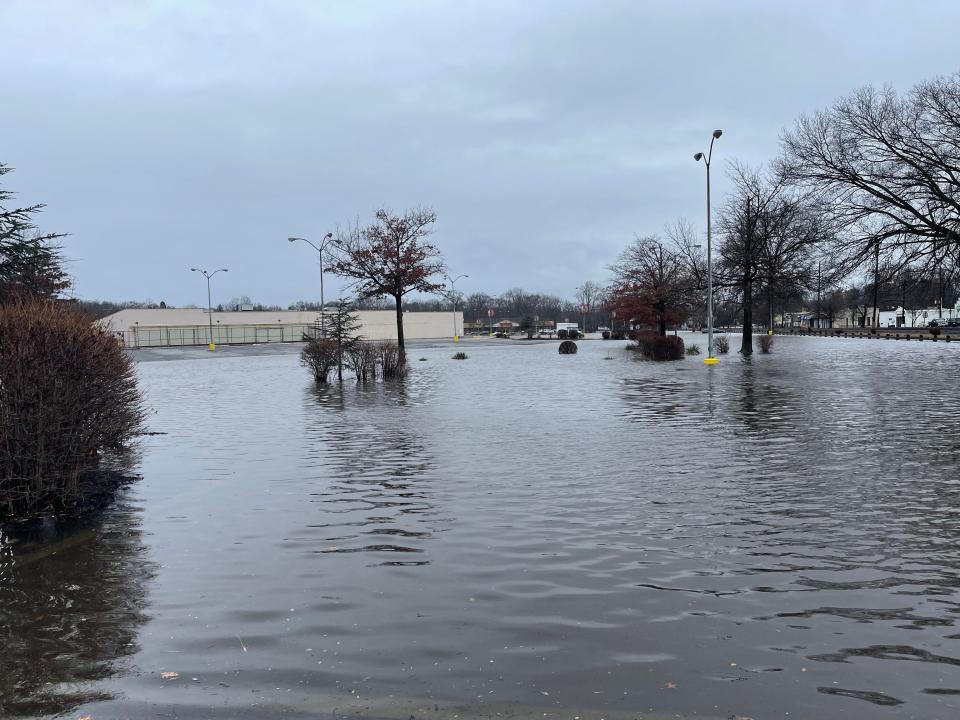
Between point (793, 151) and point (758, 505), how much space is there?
3073 centimetres

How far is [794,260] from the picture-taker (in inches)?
1607

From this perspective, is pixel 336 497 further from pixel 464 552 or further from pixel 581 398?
pixel 581 398

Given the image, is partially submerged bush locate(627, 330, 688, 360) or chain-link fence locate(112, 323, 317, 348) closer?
partially submerged bush locate(627, 330, 688, 360)

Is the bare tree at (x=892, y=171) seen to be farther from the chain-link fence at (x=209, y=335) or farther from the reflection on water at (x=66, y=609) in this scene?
the chain-link fence at (x=209, y=335)

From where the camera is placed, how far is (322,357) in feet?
83.3

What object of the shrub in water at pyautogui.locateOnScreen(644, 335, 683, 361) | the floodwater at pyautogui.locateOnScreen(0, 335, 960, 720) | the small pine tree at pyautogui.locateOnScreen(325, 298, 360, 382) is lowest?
the floodwater at pyautogui.locateOnScreen(0, 335, 960, 720)

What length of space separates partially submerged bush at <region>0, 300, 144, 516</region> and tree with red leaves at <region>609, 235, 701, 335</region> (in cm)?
4103

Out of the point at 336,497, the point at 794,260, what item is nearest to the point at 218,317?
the point at 794,260

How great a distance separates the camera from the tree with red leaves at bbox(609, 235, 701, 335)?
47.1 m

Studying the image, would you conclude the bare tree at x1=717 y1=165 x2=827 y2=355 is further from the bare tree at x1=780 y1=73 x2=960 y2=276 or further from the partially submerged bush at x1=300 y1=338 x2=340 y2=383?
the partially submerged bush at x1=300 y1=338 x2=340 y2=383

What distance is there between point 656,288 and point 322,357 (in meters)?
28.3

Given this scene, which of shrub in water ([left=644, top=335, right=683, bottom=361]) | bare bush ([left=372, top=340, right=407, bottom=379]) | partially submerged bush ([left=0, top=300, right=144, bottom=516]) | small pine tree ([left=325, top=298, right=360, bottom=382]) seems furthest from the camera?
shrub in water ([left=644, top=335, right=683, bottom=361])

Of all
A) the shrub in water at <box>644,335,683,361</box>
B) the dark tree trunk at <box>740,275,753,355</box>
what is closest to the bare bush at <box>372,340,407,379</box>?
the shrub in water at <box>644,335,683,361</box>

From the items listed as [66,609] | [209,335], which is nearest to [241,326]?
[209,335]
